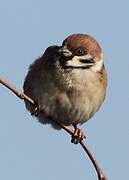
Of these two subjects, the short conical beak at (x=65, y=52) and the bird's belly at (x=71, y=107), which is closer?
the short conical beak at (x=65, y=52)

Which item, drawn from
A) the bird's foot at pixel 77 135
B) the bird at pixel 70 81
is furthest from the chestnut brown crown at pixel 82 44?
the bird's foot at pixel 77 135

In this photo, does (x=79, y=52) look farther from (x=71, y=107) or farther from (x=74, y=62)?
(x=71, y=107)

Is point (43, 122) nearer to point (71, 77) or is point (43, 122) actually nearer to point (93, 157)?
point (71, 77)

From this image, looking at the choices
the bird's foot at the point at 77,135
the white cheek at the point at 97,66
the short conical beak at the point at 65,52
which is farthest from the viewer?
the white cheek at the point at 97,66

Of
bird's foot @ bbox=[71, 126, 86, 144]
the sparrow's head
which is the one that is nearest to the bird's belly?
bird's foot @ bbox=[71, 126, 86, 144]

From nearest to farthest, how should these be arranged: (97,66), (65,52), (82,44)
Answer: (65,52) → (82,44) → (97,66)

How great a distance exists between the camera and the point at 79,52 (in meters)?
4.93

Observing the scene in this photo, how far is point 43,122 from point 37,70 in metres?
0.60

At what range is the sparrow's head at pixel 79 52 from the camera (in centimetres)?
485

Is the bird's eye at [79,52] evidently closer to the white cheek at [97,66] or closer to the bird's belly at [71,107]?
the white cheek at [97,66]

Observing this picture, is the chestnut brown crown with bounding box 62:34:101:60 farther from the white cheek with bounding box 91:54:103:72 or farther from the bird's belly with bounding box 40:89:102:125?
the bird's belly with bounding box 40:89:102:125

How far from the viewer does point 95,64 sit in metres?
5.19

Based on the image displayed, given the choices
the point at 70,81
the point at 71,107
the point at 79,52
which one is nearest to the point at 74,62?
the point at 79,52

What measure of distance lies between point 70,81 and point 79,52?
0.28 metres
